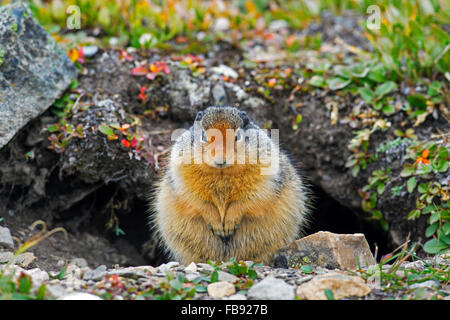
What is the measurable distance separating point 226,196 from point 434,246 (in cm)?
239

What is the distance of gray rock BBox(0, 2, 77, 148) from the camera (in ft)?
20.7

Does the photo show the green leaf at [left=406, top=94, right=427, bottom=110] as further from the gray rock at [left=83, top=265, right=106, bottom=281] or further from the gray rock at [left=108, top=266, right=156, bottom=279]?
the gray rock at [left=83, top=265, right=106, bottom=281]

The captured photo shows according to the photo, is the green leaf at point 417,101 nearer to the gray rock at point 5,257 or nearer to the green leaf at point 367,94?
the green leaf at point 367,94

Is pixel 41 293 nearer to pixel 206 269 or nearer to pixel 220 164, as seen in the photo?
pixel 206 269

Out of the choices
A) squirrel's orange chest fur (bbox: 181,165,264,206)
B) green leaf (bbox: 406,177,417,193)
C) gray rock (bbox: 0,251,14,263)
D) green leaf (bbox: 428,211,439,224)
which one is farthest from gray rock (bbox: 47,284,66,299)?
green leaf (bbox: 406,177,417,193)

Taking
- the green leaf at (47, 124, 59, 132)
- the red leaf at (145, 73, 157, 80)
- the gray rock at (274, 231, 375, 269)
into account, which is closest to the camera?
the gray rock at (274, 231, 375, 269)

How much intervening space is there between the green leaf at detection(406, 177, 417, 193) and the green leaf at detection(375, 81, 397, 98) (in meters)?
1.31

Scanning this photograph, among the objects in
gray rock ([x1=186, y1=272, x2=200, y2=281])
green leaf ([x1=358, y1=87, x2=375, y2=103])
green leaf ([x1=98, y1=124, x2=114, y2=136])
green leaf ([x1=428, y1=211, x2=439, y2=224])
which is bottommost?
gray rock ([x1=186, y1=272, x2=200, y2=281])

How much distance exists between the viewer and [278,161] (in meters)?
6.02

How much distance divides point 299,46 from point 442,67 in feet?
7.68

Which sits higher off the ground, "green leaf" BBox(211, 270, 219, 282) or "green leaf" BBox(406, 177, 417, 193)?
"green leaf" BBox(406, 177, 417, 193)

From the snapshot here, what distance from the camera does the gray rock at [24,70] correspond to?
630cm

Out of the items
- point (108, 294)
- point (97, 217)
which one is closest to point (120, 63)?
point (97, 217)
